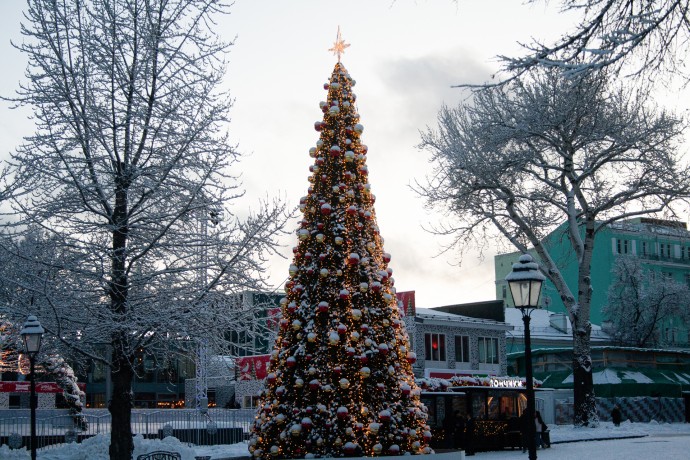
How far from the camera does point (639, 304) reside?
201ft

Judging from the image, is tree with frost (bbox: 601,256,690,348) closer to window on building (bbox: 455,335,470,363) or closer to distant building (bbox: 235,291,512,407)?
distant building (bbox: 235,291,512,407)

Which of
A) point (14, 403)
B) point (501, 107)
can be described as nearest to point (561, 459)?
point (501, 107)

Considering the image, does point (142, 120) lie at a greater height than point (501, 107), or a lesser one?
lesser

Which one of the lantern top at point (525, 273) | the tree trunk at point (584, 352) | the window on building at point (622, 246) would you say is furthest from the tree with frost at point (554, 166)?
the window on building at point (622, 246)

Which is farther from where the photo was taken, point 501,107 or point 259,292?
point 501,107

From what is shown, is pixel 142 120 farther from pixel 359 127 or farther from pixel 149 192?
pixel 359 127

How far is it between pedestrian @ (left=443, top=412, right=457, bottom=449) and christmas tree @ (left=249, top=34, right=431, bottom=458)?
36.3 feet

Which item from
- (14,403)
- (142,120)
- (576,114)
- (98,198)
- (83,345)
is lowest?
(14,403)

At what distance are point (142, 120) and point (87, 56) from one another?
162cm

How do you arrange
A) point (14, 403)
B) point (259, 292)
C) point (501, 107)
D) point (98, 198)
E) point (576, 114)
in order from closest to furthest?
point (98, 198)
point (259, 292)
point (576, 114)
point (501, 107)
point (14, 403)

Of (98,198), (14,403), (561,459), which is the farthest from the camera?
(14,403)

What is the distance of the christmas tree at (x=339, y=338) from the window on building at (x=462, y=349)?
3540 cm

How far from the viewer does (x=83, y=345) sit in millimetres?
15586

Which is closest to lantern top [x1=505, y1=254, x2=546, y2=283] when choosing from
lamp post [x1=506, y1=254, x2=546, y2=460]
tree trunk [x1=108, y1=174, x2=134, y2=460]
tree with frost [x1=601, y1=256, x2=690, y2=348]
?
lamp post [x1=506, y1=254, x2=546, y2=460]
